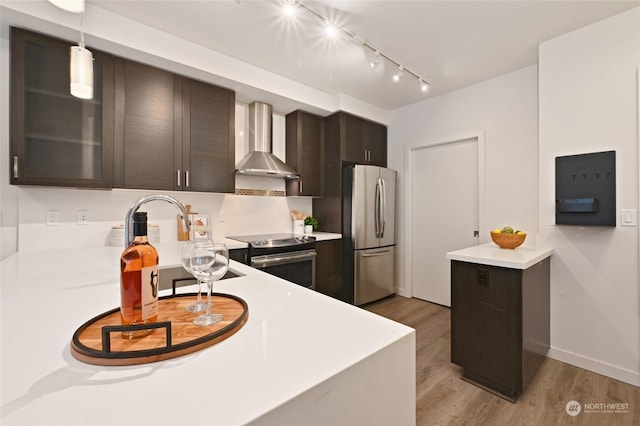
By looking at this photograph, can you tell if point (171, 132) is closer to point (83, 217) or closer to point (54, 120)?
point (54, 120)

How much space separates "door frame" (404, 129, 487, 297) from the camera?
304 cm

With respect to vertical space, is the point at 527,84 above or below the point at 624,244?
above

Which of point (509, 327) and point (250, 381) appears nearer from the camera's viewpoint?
point (250, 381)

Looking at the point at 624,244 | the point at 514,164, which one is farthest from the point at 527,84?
the point at 624,244

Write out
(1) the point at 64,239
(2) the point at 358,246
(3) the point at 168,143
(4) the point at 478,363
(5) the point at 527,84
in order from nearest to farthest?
(4) the point at 478,363 → (1) the point at 64,239 → (3) the point at 168,143 → (5) the point at 527,84 → (2) the point at 358,246

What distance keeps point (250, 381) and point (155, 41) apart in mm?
2678

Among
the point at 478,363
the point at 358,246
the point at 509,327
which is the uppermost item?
the point at 358,246

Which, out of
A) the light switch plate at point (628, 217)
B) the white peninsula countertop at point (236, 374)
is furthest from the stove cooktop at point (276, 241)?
the light switch plate at point (628, 217)

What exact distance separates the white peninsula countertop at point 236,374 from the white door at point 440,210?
9.56ft

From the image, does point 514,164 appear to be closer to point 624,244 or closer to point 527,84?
point 527,84

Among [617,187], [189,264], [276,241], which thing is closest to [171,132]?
[276,241]

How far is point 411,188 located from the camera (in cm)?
379

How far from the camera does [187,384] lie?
1.62 feet

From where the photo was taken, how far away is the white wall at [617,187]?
1.96 metres
